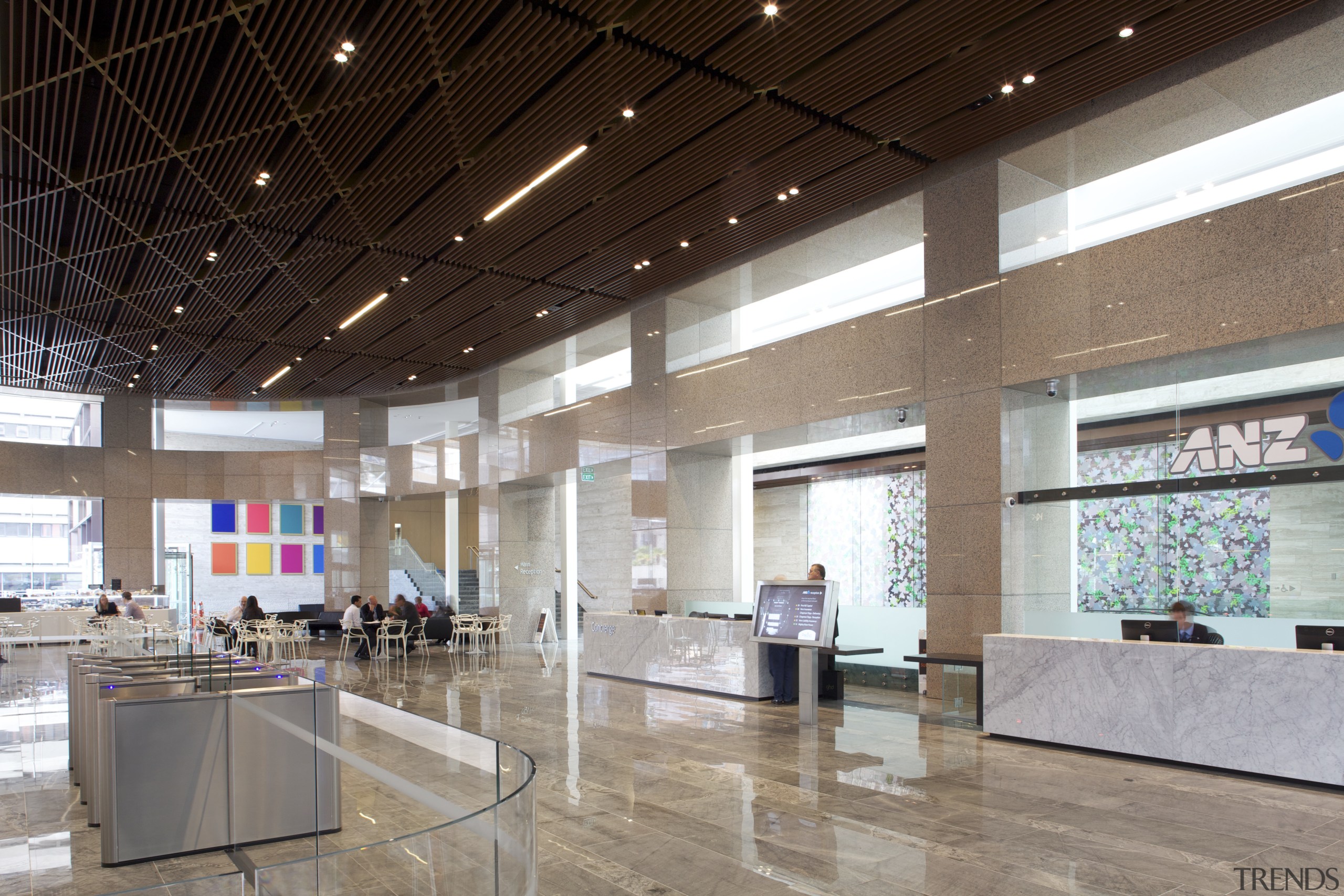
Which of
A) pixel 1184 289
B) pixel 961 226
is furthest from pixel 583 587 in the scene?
pixel 1184 289

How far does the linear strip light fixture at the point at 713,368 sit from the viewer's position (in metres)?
12.4

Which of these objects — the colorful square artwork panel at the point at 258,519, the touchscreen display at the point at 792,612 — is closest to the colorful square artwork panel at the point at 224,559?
the colorful square artwork panel at the point at 258,519

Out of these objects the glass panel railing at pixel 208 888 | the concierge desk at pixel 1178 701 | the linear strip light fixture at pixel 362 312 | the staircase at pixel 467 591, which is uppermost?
the linear strip light fixture at pixel 362 312

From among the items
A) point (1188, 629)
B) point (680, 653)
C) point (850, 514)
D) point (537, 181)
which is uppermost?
point (537, 181)

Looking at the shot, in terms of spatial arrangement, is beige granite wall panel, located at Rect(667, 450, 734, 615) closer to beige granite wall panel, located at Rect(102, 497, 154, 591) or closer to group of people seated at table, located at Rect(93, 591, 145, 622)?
group of people seated at table, located at Rect(93, 591, 145, 622)

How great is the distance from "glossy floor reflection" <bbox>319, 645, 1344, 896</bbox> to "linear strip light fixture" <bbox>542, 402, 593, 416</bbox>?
7782 millimetres

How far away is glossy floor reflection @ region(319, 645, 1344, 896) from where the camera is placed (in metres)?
4.27

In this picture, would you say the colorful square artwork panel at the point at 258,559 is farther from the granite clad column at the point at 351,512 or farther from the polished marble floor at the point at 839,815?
the polished marble floor at the point at 839,815

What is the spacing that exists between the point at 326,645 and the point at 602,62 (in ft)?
52.8

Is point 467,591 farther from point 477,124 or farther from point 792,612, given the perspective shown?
point 477,124

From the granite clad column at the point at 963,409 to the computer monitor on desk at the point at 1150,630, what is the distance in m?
1.72

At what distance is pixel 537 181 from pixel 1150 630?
281 inches

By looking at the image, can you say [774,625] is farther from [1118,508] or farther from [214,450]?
[214,450]

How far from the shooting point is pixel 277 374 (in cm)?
1936
